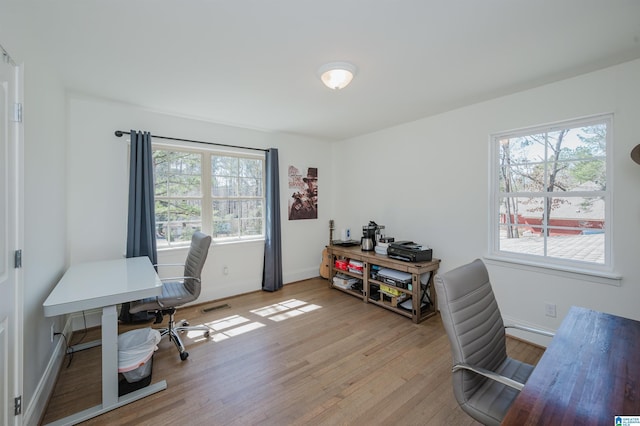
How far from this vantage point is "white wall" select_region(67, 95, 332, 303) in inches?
112

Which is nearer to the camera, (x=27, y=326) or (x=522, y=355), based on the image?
(x=27, y=326)

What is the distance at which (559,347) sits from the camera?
4.00 feet

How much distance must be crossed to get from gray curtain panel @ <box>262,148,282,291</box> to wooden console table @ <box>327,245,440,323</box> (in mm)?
866

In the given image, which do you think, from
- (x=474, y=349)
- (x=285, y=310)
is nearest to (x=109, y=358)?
(x=285, y=310)

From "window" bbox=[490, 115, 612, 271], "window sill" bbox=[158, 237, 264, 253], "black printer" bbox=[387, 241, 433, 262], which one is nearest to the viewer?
"window" bbox=[490, 115, 612, 271]

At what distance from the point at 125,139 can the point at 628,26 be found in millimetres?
4345

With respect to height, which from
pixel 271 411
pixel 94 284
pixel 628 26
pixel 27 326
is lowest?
pixel 271 411

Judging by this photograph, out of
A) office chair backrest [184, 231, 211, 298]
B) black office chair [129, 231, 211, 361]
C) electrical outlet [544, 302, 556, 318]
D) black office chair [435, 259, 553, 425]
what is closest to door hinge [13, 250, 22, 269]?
black office chair [129, 231, 211, 361]

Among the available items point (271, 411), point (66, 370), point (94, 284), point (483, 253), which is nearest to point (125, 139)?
point (94, 284)

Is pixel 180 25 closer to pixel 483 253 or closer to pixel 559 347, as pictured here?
pixel 559 347

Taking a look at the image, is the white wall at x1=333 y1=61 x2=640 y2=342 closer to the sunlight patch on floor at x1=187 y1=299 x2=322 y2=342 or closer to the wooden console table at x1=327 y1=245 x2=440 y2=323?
the wooden console table at x1=327 y1=245 x2=440 y2=323

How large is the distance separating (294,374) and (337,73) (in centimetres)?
241

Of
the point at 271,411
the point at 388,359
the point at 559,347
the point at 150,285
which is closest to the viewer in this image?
the point at 559,347

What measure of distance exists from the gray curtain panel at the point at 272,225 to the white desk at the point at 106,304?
202cm
